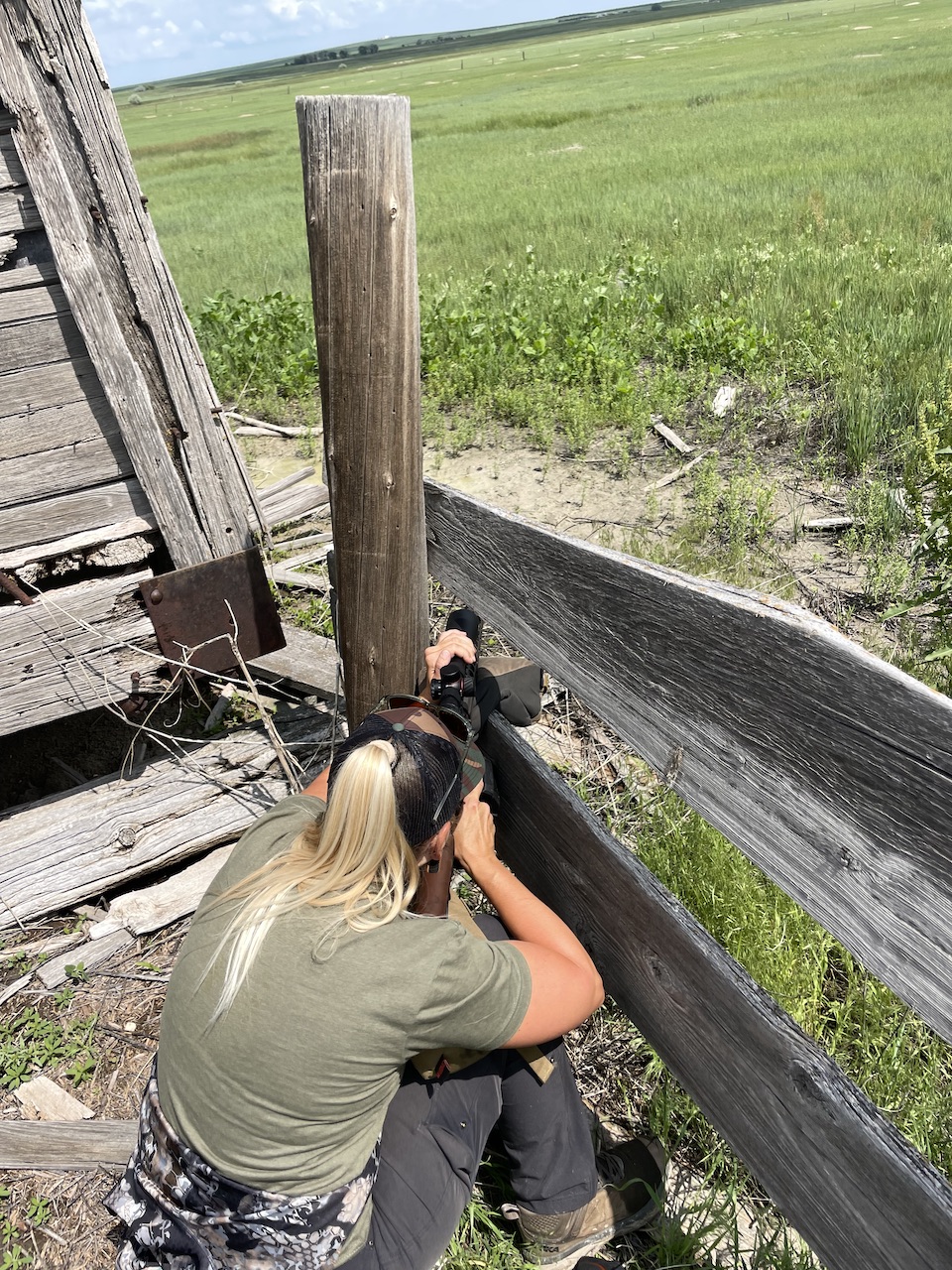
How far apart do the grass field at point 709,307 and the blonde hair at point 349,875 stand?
3.10ft

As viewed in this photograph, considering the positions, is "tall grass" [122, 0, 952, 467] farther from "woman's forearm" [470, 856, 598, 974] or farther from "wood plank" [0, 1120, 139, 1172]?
"wood plank" [0, 1120, 139, 1172]

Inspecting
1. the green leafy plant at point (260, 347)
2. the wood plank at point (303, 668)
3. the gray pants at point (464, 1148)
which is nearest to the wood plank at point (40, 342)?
the wood plank at point (303, 668)

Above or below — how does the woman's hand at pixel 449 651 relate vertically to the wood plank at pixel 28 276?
below

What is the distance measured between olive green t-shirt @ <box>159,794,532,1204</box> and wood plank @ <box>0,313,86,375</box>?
1732 millimetres

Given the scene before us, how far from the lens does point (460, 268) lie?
10.5 metres

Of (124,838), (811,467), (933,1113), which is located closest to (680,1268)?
(933,1113)

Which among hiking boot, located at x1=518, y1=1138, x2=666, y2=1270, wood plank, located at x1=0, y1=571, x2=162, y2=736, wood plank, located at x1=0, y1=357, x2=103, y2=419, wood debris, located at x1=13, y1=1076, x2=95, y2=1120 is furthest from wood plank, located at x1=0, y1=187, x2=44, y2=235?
hiking boot, located at x1=518, y1=1138, x2=666, y2=1270

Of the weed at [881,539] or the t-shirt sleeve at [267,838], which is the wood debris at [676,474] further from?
the t-shirt sleeve at [267,838]

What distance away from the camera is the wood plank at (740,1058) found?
4.08 ft

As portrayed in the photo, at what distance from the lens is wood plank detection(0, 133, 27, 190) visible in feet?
8.00

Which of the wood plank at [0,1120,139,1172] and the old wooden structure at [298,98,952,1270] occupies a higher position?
the old wooden structure at [298,98,952,1270]

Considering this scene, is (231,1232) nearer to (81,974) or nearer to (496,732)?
(496,732)

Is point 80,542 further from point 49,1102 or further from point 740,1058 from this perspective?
point 740,1058

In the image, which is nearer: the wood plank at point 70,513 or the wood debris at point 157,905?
the wood plank at point 70,513
